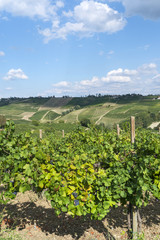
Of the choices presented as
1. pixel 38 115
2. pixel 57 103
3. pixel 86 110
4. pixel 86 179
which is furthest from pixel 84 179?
pixel 57 103

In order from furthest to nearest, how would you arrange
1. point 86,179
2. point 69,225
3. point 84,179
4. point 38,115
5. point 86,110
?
point 38,115
point 86,110
point 69,225
point 84,179
point 86,179

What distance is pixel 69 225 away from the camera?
5699mm

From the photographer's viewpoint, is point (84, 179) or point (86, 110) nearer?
point (84, 179)

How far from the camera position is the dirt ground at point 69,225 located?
5.17 meters

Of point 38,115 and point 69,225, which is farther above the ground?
point 69,225

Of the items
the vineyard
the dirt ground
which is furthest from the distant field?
the vineyard

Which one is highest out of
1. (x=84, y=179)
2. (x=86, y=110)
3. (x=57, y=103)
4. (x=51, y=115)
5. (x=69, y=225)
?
(x=57, y=103)

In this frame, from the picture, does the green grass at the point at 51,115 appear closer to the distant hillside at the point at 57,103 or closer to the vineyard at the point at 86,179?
the distant hillside at the point at 57,103

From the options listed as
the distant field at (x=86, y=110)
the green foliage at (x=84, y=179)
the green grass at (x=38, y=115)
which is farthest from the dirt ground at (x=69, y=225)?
the green grass at (x=38, y=115)

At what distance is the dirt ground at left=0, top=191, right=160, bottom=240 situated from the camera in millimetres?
5168

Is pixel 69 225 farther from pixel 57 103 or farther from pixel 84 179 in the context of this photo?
pixel 57 103

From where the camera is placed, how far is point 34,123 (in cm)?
6956

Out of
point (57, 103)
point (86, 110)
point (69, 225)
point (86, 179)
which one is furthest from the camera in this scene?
point (57, 103)

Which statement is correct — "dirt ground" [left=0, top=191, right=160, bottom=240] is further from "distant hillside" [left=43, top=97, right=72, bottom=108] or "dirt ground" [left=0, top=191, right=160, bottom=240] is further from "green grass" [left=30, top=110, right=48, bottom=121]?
"distant hillside" [left=43, top=97, right=72, bottom=108]
